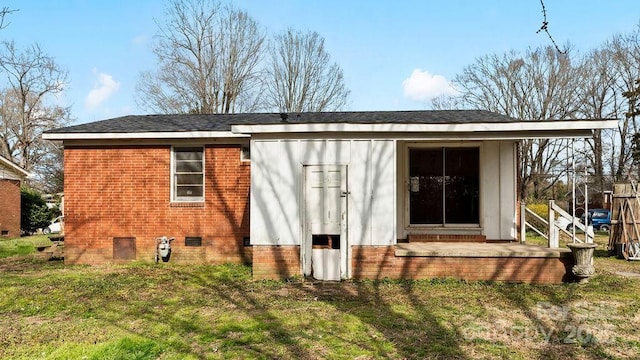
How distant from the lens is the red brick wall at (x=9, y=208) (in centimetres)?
1906

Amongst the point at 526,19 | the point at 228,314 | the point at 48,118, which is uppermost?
the point at 48,118

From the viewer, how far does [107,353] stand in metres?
4.66

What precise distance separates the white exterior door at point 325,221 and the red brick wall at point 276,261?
0.63 ft

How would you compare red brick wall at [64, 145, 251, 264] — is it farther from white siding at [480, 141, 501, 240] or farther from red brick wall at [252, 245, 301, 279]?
white siding at [480, 141, 501, 240]

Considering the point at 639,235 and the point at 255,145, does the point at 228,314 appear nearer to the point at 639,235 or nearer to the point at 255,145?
the point at 255,145

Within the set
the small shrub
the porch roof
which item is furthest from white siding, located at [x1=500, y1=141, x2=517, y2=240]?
the small shrub

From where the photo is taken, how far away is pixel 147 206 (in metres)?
10.5

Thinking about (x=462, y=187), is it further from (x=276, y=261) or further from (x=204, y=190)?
(x=204, y=190)

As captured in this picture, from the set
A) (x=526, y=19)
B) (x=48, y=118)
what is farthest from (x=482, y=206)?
(x=48, y=118)

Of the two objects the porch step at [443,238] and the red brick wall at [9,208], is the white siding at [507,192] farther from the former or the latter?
the red brick wall at [9,208]

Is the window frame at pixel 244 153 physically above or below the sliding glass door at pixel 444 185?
above

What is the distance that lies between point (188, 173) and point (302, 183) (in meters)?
3.62

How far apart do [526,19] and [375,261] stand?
503 centimetres

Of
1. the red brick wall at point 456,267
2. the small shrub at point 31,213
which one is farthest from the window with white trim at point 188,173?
the small shrub at point 31,213
